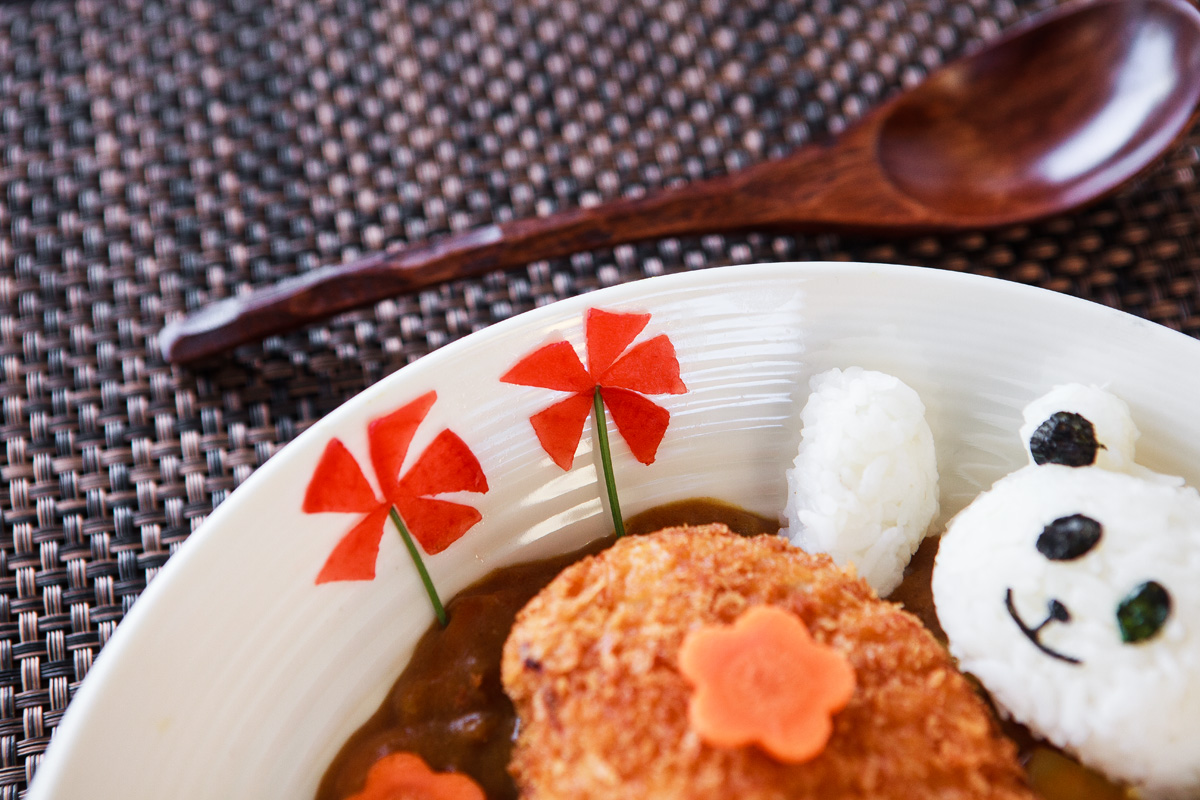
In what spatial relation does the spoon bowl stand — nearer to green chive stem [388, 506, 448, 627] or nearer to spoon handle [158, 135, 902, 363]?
spoon handle [158, 135, 902, 363]

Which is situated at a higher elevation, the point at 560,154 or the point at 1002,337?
the point at 560,154

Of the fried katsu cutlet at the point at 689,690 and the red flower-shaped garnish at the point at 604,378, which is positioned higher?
the red flower-shaped garnish at the point at 604,378

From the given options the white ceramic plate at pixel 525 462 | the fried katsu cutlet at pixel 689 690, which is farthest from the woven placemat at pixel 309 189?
the fried katsu cutlet at pixel 689 690

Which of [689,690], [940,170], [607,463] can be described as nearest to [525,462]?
[607,463]

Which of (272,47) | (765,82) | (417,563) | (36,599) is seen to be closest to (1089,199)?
(765,82)

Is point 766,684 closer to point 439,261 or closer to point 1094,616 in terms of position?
point 1094,616

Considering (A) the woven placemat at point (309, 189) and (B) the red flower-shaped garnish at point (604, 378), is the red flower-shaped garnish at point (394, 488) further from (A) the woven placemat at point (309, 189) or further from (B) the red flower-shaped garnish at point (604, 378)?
(A) the woven placemat at point (309, 189)

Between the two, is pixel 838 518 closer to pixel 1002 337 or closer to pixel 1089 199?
pixel 1002 337
